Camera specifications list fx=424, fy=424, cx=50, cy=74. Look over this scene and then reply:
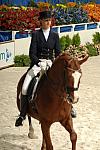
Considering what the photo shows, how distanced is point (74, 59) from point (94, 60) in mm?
14840

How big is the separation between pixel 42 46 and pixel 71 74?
1519mm

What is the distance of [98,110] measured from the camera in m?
10.5

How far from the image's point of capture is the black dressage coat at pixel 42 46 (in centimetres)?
716

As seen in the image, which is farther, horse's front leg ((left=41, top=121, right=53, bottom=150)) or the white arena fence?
the white arena fence

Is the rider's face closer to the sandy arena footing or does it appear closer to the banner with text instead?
the sandy arena footing

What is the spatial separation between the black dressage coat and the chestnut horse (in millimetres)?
501

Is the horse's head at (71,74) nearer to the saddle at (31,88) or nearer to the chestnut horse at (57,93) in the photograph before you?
the chestnut horse at (57,93)

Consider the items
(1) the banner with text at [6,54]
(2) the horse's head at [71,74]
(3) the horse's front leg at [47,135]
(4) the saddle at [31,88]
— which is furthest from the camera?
(1) the banner with text at [6,54]

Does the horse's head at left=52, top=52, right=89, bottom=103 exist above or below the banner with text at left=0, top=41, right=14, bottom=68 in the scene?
above

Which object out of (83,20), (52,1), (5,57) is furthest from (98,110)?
(52,1)

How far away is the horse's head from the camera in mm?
5805

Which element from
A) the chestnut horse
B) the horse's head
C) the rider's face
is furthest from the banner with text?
the horse's head

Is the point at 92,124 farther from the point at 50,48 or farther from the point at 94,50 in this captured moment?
the point at 94,50

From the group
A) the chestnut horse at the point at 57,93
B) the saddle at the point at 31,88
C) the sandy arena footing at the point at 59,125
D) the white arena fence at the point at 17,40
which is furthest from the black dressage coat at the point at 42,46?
the white arena fence at the point at 17,40
